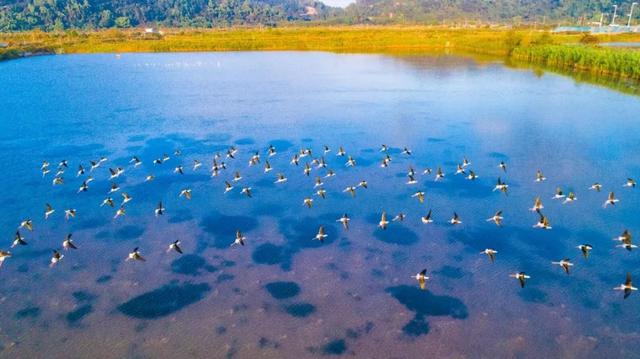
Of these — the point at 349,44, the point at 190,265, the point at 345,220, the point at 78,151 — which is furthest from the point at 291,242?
the point at 349,44

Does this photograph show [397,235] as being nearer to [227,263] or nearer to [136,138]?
[227,263]

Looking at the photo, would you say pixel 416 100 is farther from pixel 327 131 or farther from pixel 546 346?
pixel 546 346

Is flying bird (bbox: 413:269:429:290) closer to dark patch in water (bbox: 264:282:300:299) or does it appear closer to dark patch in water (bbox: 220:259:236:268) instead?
dark patch in water (bbox: 264:282:300:299)

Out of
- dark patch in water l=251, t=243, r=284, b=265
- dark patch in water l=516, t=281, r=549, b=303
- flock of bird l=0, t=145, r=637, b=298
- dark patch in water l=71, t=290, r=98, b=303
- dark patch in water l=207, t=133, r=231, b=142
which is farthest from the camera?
dark patch in water l=207, t=133, r=231, b=142

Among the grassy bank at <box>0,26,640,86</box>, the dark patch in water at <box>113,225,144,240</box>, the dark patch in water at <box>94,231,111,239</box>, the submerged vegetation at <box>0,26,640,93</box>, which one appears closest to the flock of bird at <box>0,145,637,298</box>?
the dark patch in water at <box>94,231,111,239</box>

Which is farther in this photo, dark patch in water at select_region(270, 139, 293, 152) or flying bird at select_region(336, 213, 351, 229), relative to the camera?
dark patch in water at select_region(270, 139, 293, 152)

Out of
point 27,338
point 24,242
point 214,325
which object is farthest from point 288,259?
point 24,242
